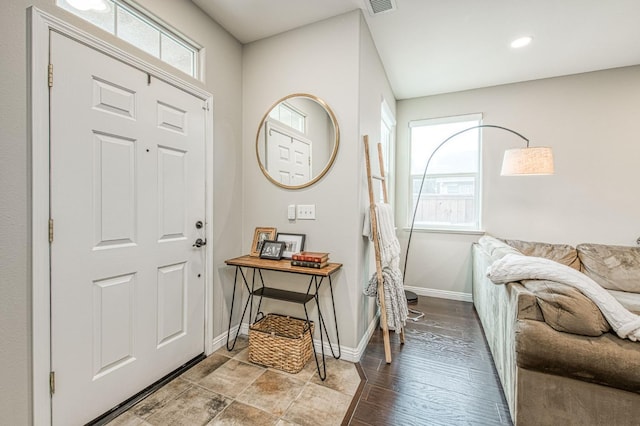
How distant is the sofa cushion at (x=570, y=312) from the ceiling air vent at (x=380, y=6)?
2148mm

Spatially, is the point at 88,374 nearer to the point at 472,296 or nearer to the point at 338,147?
the point at 338,147

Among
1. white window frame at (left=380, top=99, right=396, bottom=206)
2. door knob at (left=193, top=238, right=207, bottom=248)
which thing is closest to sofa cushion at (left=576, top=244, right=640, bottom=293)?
white window frame at (left=380, top=99, right=396, bottom=206)

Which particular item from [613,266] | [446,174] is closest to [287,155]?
[446,174]

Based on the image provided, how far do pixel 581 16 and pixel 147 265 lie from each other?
3763mm

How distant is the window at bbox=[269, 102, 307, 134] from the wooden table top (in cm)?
112

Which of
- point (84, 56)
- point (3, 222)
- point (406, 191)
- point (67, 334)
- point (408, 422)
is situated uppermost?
point (84, 56)

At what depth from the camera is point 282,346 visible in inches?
79.4

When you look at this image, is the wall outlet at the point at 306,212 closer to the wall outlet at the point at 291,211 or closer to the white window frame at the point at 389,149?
the wall outlet at the point at 291,211

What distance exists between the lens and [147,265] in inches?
70.2

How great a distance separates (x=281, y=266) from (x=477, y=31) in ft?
8.59

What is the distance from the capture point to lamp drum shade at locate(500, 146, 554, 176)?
2611mm

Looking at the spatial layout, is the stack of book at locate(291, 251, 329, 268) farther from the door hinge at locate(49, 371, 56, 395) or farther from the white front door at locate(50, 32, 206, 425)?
the door hinge at locate(49, 371, 56, 395)

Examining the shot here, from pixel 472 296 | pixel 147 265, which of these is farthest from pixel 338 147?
pixel 472 296

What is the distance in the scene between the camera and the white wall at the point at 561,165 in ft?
9.89
